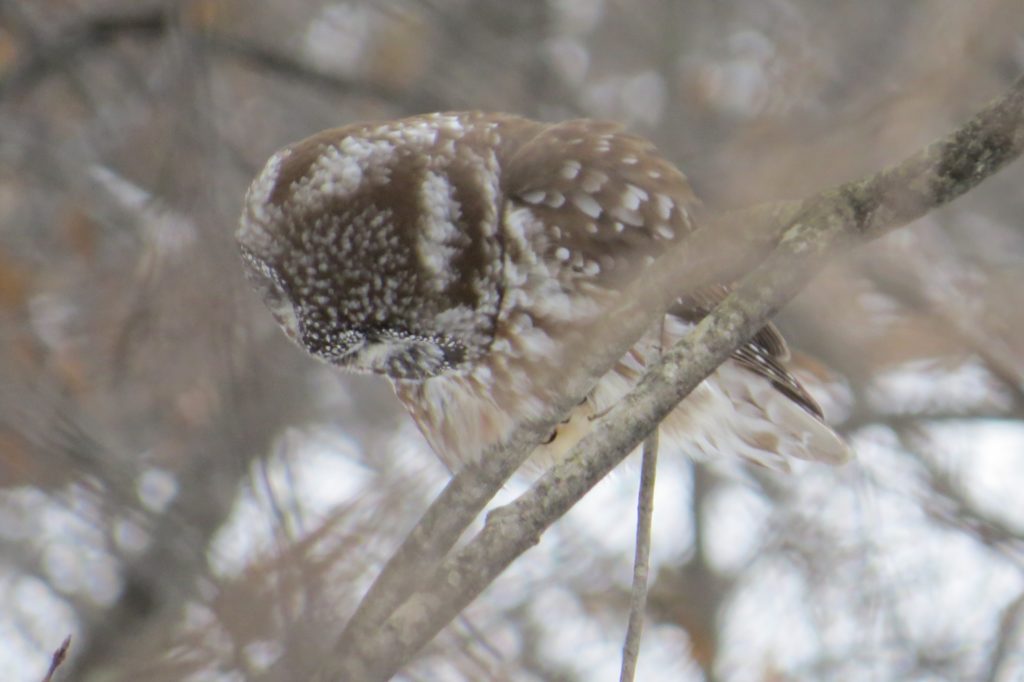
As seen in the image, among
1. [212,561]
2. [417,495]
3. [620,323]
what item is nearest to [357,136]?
[620,323]

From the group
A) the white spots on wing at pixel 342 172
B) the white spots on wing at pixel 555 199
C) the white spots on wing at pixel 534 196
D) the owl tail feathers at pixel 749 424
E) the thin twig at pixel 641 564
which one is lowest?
the thin twig at pixel 641 564

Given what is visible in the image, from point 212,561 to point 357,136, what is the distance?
1711 millimetres

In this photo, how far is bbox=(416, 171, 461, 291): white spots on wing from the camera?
Result: 3221 millimetres

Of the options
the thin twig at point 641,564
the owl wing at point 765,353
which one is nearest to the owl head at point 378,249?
the owl wing at point 765,353

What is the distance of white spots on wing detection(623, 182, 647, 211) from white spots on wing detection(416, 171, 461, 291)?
0.48 m

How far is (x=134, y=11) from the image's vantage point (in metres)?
5.11

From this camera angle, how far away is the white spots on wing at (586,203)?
3445 mm

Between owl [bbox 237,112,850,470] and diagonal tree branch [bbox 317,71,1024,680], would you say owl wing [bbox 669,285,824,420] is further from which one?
diagonal tree branch [bbox 317,71,1024,680]

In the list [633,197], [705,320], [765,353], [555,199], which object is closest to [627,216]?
[633,197]

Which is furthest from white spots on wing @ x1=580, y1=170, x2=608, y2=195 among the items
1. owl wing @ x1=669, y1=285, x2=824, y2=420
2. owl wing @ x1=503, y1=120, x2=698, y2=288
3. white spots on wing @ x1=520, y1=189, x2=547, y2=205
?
owl wing @ x1=669, y1=285, x2=824, y2=420

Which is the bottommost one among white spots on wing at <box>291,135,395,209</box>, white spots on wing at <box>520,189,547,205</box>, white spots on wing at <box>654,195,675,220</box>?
white spots on wing at <box>654,195,675,220</box>

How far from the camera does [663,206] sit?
3.56 meters

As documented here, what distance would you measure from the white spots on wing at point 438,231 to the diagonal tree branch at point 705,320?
2.55 feet

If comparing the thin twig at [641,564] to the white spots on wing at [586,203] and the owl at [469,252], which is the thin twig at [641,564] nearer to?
the owl at [469,252]
